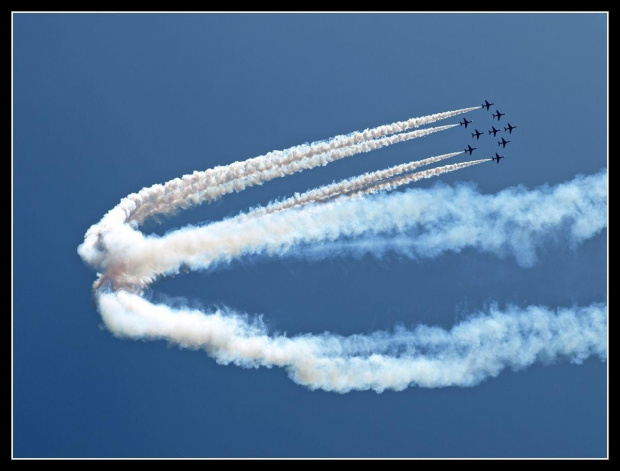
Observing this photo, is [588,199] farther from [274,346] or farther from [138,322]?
[138,322]

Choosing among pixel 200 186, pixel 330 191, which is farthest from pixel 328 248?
pixel 200 186

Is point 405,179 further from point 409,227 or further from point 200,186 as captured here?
point 200,186

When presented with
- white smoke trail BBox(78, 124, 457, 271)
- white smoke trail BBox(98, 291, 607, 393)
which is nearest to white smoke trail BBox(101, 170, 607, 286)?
white smoke trail BBox(78, 124, 457, 271)

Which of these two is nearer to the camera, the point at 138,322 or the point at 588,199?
the point at 138,322

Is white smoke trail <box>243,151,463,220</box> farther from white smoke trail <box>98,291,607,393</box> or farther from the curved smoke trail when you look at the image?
white smoke trail <box>98,291,607,393</box>

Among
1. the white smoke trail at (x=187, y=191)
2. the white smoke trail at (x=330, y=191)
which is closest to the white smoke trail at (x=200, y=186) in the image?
the white smoke trail at (x=187, y=191)

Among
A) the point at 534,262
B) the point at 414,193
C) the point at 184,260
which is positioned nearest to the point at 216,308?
the point at 184,260

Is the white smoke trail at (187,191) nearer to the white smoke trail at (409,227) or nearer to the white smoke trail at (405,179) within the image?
the white smoke trail at (409,227)
